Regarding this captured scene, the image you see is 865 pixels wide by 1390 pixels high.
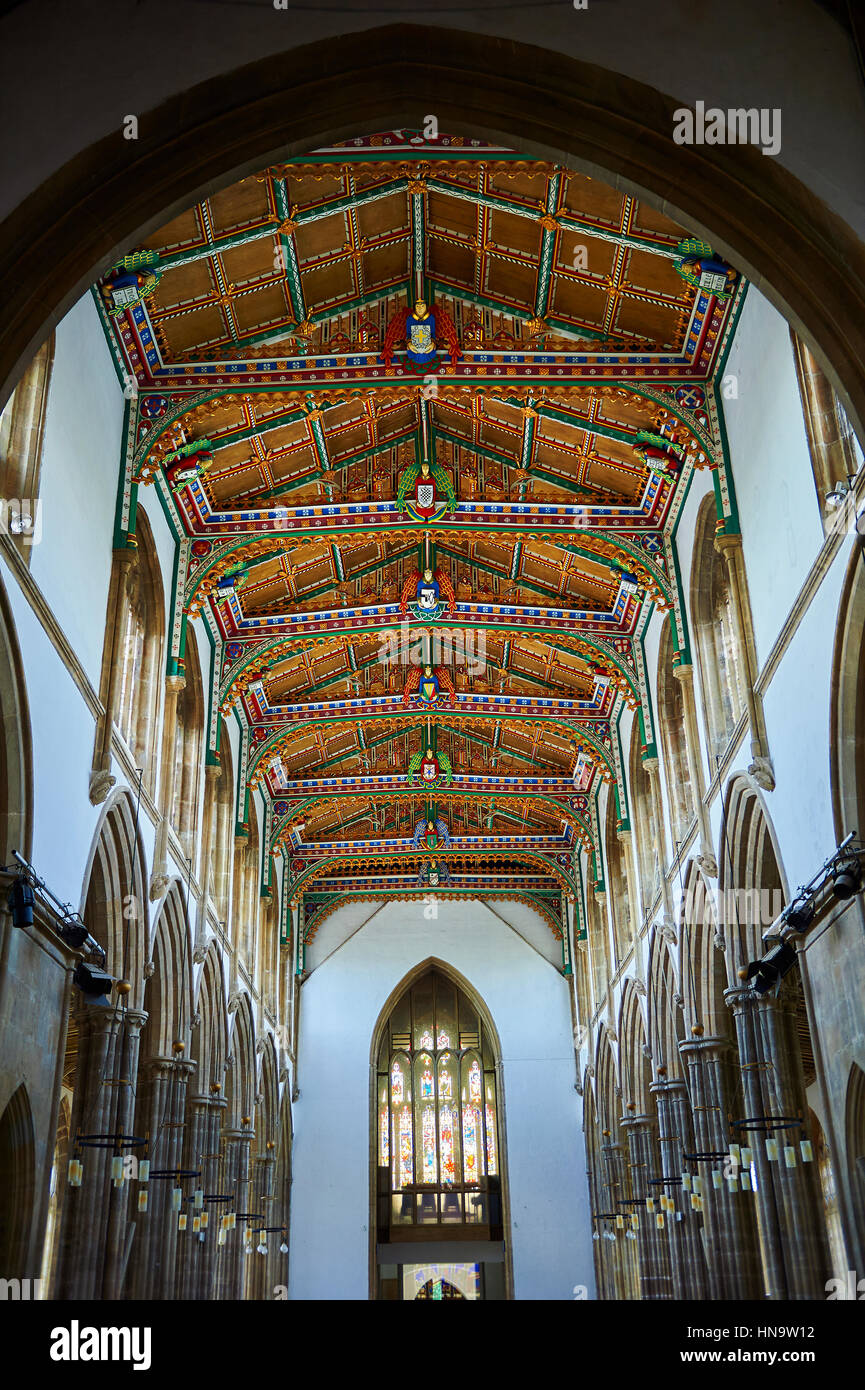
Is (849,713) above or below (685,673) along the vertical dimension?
below

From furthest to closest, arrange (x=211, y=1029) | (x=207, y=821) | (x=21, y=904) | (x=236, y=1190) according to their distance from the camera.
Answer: (x=236, y=1190) → (x=211, y=1029) → (x=207, y=821) → (x=21, y=904)

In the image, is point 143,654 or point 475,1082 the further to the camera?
point 475,1082

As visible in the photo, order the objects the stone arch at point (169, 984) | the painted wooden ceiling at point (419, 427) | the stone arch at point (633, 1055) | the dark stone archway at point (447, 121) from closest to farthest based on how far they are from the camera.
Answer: the dark stone archway at point (447, 121) < the painted wooden ceiling at point (419, 427) < the stone arch at point (169, 984) < the stone arch at point (633, 1055)

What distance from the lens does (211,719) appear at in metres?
23.1

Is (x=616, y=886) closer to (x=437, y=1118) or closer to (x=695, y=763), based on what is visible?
(x=695, y=763)

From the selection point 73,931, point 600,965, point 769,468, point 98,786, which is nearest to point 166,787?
point 98,786

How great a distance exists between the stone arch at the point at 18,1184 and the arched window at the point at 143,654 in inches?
234

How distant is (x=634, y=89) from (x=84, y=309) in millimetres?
7992

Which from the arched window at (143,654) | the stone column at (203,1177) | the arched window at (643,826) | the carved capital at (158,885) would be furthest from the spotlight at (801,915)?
the stone column at (203,1177)

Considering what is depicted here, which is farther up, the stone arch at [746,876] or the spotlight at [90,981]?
the stone arch at [746,876]

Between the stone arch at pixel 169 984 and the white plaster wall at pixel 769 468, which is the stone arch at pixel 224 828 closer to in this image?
the stone arch at pixel 169 984

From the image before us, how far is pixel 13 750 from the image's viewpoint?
12359 mm

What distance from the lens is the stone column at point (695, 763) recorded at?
18375mm

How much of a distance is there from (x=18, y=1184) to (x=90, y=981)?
2155 mm
